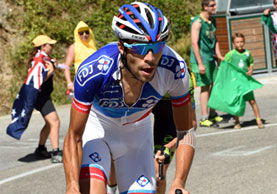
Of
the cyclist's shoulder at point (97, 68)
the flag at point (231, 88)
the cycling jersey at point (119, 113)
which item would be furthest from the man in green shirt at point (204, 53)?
the cyclist's shoulder at point (97, 68)

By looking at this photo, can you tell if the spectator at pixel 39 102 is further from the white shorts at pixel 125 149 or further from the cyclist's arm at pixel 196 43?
the white shorts at pixel 125 149

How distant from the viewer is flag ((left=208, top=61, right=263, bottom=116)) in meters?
11.2

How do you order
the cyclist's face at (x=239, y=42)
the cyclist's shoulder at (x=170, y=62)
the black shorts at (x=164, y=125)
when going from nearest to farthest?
1. the cyclist's shoulder at (x=170, y=62)
2. the black shorts at (x=164, y=125)
3. the cyclist's face at (x=239, y=42)

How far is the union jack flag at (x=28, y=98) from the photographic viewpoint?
9.50 m

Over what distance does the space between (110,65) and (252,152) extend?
546 cm

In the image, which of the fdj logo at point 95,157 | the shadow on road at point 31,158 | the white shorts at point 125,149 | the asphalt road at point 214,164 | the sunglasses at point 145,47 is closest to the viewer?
the sunglasses at point 145,47

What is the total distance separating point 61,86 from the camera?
16.7 metres

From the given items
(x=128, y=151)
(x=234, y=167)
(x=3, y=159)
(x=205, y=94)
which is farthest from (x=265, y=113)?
(x=128, y=151)

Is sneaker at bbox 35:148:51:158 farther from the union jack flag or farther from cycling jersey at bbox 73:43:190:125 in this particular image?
cycling jersey at bbox 73:43:190:125

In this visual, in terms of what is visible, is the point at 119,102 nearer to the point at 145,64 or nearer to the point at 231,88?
the point at 145,64

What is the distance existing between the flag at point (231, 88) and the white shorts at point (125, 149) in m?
6.43

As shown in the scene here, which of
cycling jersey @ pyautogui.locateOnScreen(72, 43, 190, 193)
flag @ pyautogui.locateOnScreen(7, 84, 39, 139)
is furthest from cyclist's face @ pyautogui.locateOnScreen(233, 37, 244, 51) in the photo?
cycling jersey @ pyautogui.locateOnScreen(72, 43, 190, 193)

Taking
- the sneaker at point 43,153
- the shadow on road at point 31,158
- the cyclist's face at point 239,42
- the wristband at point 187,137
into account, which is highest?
the cyclist's face at point 239,42

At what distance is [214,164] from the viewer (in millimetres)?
Answer: 8688
